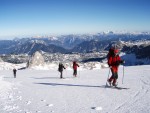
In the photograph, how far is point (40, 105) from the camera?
38.7 ft

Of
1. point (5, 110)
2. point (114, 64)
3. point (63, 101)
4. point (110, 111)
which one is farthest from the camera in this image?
point (114, 64)

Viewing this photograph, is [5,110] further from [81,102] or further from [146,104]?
[146,104]

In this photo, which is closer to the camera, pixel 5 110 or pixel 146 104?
pixel 146 104

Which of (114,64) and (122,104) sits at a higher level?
(114,64)

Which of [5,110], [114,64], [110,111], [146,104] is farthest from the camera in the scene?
[114,64]

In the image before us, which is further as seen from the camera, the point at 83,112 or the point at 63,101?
the point at 63,101

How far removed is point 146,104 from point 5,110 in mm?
6559

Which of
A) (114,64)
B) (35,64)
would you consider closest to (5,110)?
(114,64)

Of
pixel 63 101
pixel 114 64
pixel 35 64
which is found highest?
pixel 114 64

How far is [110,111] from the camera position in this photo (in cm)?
962

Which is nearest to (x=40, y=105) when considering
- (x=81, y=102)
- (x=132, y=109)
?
(x=81, y=102)

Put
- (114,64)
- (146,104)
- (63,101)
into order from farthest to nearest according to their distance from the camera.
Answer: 1. (114,64)
2. (63,101)
3. (146,104)

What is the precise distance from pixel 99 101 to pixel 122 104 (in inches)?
57.9

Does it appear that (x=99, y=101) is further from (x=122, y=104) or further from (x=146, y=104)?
(x=146, y=104)
